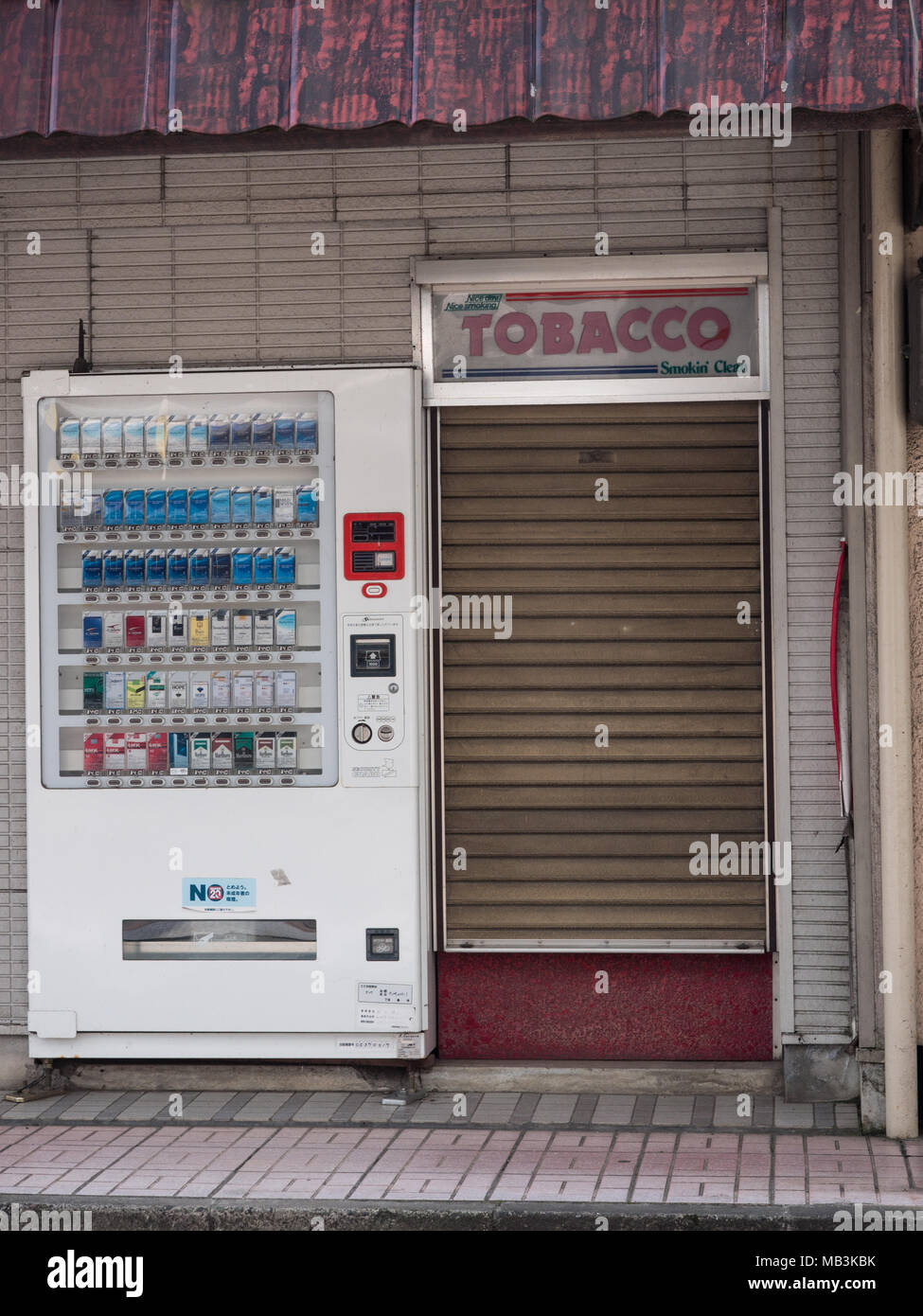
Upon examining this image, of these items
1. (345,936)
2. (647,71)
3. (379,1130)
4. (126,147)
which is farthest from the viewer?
(345,936)

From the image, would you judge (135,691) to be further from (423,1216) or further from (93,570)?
(423,1216)

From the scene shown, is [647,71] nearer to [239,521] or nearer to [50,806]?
[239,521]

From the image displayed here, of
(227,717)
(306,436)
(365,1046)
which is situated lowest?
(365,1046)

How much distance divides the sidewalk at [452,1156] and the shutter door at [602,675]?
0.82m

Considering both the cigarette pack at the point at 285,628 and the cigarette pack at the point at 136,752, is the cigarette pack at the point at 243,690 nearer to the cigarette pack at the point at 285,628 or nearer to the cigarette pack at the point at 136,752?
the cigarette pack at the point at 285,628

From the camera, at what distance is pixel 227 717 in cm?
732

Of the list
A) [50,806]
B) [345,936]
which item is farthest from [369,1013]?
[50,806]

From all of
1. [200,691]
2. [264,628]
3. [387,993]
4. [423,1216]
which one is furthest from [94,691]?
[423,1216]

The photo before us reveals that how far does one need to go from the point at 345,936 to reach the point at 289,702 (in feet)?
3.56

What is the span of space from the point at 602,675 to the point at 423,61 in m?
2.78

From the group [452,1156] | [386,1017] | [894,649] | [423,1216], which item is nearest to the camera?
[423,1216]

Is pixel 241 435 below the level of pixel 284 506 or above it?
above

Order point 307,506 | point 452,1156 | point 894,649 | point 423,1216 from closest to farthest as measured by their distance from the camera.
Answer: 1. point 423,1216
2. point 452,1156
3. point 894,649
4. point 307,506

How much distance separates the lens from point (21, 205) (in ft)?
24.6
